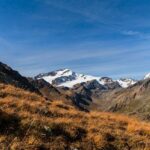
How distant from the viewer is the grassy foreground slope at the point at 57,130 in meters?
19.3

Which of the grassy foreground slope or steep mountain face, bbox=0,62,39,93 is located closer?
the grassy foreground slope

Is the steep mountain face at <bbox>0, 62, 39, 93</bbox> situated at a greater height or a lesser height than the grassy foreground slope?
greater

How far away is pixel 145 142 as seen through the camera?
75.6ft

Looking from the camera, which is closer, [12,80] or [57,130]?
[57,130]

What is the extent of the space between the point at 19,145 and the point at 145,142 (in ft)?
28.3

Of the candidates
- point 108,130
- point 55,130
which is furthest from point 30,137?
point 108,130

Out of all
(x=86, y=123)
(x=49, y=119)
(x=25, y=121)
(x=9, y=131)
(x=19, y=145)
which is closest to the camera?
(x=19, y=145)

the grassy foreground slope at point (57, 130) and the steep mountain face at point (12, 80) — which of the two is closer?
the grassy foreground slope at point (57, 130)

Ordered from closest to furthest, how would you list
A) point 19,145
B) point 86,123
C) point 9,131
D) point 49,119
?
point 19,145 < point 9,131 < point 49,119 < point 86,123

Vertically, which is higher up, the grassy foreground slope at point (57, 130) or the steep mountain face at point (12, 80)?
the steep mountain face at point (12, 80)

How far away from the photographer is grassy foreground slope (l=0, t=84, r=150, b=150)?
758 inches

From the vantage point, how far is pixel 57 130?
21.4 meters

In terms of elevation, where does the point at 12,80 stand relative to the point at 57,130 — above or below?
above

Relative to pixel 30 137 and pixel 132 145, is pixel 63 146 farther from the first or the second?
pixel 132 145
